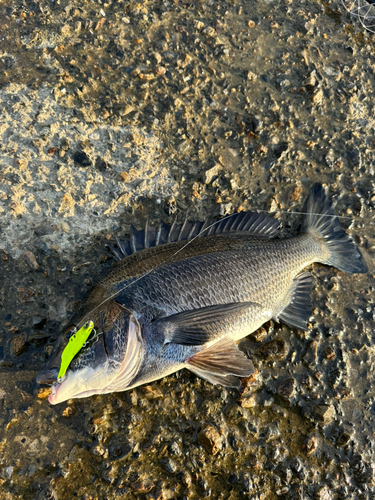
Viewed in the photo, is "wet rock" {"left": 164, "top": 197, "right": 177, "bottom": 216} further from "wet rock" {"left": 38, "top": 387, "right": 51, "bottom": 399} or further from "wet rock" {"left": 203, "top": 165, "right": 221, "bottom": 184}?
"wet rock" {"left": 38, "top": 387, "right": 51, "bottom": 399}

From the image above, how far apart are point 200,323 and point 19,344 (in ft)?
4.99

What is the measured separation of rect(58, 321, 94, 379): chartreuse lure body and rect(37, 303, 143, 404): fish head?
0.08 ft

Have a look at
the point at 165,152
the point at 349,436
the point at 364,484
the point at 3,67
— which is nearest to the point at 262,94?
the point at 165,152

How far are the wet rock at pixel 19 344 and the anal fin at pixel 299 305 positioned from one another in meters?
2.26

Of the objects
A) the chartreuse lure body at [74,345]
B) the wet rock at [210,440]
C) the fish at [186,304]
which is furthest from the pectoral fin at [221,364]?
the chartreuse lure body at [74,345]

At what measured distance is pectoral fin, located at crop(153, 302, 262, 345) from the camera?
289cm

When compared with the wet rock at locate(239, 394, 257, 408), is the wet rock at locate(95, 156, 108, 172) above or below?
above

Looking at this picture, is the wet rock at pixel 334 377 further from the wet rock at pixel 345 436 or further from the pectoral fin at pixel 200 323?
the pectoral fin at pixel 200 323

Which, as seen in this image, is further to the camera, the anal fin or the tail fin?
the tail fin

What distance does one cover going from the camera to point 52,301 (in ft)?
11.0

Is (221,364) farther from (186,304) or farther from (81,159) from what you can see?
(81,159)

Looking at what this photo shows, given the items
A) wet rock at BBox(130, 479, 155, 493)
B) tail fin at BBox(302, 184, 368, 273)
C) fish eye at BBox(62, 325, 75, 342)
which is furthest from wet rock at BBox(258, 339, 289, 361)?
fish eye at BBox(62, 325, 75, 342)

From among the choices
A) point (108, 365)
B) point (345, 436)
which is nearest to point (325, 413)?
point (345, 436)

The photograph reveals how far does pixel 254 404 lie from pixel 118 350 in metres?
1.41
